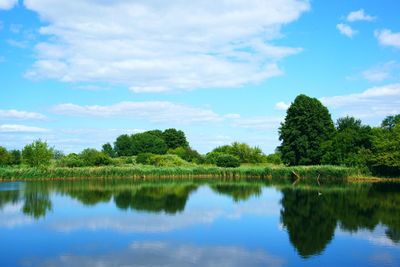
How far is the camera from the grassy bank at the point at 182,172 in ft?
154

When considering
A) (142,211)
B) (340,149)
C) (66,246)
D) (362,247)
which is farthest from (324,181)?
(66,246)

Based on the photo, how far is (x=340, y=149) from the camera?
1917 inches

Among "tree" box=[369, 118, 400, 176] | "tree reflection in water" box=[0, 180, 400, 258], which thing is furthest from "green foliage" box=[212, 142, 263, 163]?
"tree reflection in water" box=[0, 180, 400, 258]

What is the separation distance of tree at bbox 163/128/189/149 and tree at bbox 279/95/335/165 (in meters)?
45.8

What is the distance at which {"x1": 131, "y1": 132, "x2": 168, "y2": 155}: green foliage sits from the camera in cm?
9188

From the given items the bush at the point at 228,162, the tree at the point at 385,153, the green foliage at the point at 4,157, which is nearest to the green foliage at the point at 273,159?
the bush at the point at 228,162

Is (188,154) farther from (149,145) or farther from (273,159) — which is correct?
(273,159)

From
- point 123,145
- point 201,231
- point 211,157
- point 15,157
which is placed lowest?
point 201,231

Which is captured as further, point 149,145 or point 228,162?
point 149,145

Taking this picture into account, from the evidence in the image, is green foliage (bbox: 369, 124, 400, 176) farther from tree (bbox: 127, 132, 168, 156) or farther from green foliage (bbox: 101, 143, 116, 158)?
green foliage (bbox: 101, 143, 116, 158)

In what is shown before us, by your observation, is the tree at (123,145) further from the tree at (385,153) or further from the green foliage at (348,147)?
the tree at (385,153)

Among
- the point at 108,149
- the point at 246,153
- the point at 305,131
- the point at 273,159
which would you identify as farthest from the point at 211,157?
the point at 108,149

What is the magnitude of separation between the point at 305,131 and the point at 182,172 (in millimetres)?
16489

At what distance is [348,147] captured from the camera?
4866 cm
